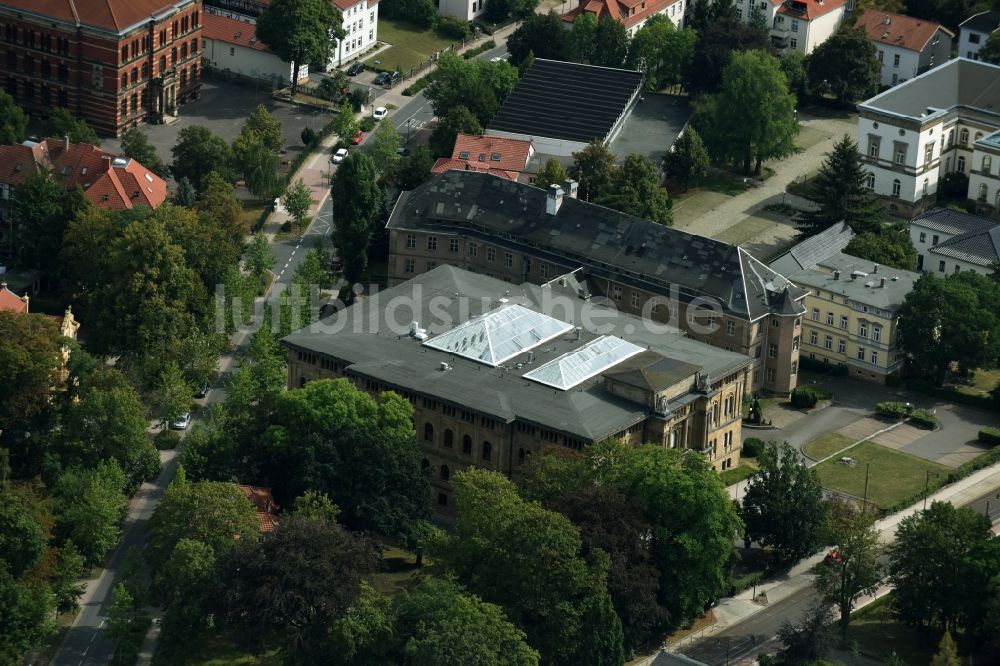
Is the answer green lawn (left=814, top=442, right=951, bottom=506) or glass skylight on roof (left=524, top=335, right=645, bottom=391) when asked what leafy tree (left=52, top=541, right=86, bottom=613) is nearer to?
glass skylight on roof (left=524, top=335, right=645, bottom=391)

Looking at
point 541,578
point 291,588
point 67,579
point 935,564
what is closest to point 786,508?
point 935,564

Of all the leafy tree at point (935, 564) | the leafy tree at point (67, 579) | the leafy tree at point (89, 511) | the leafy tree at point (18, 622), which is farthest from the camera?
the leafy tree at point (89, 511)

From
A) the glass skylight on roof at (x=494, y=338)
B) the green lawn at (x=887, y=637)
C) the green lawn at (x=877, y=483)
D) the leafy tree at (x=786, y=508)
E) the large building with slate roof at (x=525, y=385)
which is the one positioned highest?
the glass skylight on roof at (x=494, y=338)

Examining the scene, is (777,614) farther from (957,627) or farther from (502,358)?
(502,358)

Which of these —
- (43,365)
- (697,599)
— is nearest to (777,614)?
(697,599)

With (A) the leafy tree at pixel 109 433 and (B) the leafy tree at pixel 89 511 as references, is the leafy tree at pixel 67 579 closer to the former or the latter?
(B) the leafy tree at pixel 89 511

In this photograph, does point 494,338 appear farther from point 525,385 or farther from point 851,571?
point 851,571

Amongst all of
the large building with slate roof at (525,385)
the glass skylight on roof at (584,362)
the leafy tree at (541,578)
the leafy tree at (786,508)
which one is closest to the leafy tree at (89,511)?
the large building with slate roof at (525,385)
